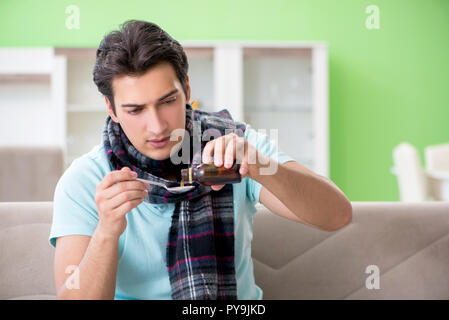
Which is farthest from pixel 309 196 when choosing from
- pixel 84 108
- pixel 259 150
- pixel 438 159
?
pixel 84 108

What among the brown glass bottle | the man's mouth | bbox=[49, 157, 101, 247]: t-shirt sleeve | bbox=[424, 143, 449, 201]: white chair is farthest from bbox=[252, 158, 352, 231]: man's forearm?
bbox=[424, 143, 449, 201]: white chair

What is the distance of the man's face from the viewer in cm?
73

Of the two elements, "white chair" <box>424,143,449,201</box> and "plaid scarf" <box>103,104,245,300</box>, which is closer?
"plaid scarf" <box>103,104,245,300</box>

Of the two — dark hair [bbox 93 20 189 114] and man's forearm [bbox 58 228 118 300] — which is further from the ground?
dark hair [bbox 93 20 189 114]

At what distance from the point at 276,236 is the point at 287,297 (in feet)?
0.47

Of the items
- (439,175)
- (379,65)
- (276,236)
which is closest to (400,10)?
(379,65)

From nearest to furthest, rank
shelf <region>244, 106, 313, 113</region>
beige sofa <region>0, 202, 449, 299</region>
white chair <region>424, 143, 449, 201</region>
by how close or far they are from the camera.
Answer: beige sofa <region>0, 202, 449, 299</region> → white chair <region>424, 143, 449, 201</region> → shelf <region>244, 106, 313, 113</region>

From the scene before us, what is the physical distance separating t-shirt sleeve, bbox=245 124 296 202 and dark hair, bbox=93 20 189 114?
0.20 meters

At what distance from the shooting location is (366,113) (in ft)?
9.35

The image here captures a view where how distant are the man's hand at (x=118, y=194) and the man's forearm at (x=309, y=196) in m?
0.19

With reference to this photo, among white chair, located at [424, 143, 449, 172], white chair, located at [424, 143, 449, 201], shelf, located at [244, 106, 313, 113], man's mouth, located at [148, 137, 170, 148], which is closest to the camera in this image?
man's mouth, located at [148, 137, 170, 148]

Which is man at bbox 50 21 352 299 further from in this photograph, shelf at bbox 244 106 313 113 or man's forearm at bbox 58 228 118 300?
shelf at bbox 244 106 313 113
